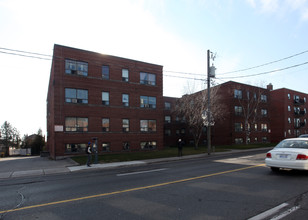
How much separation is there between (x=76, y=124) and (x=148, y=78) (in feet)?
34.2

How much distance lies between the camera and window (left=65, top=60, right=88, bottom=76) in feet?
69.3

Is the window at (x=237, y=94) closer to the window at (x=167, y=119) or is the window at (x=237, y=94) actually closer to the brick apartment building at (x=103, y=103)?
the window at (x=167, y=119)

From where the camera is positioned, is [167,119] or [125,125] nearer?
[125,125]

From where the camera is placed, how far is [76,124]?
69.5ft

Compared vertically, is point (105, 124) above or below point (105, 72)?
below

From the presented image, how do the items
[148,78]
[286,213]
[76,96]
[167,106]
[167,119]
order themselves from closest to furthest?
[286,213] → [76,96] → [148,78] → [167,119] → [167,106]

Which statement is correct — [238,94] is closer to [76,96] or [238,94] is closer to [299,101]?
[299,101]

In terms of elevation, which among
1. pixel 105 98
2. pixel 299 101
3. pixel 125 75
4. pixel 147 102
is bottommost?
pixel 147 102

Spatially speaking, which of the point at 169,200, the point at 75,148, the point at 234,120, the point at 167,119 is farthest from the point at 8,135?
the point at 169,200

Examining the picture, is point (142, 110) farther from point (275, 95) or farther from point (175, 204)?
point (275, 95)

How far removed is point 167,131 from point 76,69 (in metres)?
25.1

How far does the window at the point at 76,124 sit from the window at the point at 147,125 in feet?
22.5

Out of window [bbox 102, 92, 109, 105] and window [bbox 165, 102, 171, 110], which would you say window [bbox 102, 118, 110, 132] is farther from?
window [bbox 165, 102, 171, 110]

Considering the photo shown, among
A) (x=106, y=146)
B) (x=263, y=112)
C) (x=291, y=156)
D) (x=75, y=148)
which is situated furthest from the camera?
(x=263, y=112)
